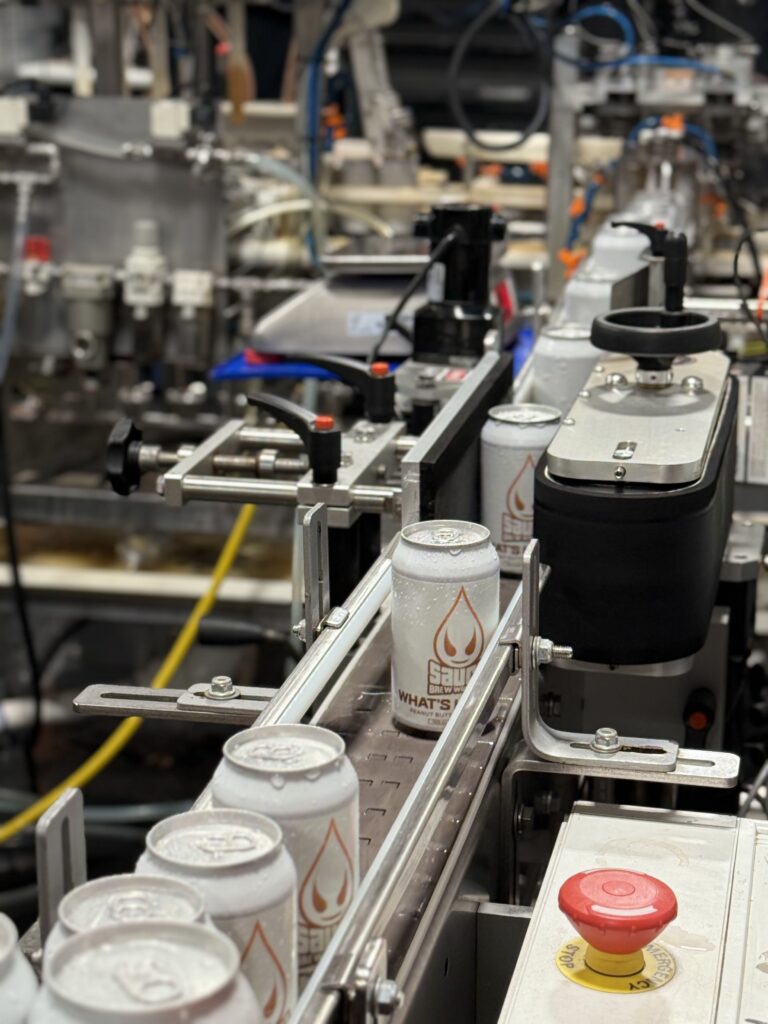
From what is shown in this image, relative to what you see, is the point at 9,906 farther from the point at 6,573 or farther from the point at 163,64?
the point at 163,64

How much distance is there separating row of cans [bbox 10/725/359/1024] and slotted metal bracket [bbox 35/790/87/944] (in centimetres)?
4

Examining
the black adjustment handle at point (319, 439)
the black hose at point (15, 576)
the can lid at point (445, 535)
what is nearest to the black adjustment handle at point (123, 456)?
the black adjustment handle at point (319, 439)

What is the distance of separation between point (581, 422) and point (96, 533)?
7.23 feet

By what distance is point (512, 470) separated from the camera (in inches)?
60.5

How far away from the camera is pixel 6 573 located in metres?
3.14

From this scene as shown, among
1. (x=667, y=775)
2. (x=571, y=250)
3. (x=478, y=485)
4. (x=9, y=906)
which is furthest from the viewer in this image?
(x=571, y=250)

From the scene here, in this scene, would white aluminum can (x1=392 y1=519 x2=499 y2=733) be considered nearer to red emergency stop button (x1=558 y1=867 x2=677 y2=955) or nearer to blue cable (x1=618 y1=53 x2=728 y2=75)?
red emergency stop button (x1=558 y1=867 x2=677 y2=955)

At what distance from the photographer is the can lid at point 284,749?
0.84 metres

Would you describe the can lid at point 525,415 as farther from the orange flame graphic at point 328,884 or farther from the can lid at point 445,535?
the orange flame graphic at point 328,884

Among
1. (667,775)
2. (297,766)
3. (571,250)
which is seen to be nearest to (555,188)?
(571,250)

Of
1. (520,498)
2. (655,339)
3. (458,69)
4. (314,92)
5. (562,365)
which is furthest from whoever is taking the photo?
(458,69)

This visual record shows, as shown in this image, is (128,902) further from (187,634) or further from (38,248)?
(38,248)

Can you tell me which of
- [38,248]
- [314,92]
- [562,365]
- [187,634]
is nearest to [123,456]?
[562,365]

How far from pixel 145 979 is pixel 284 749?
0.24 m
